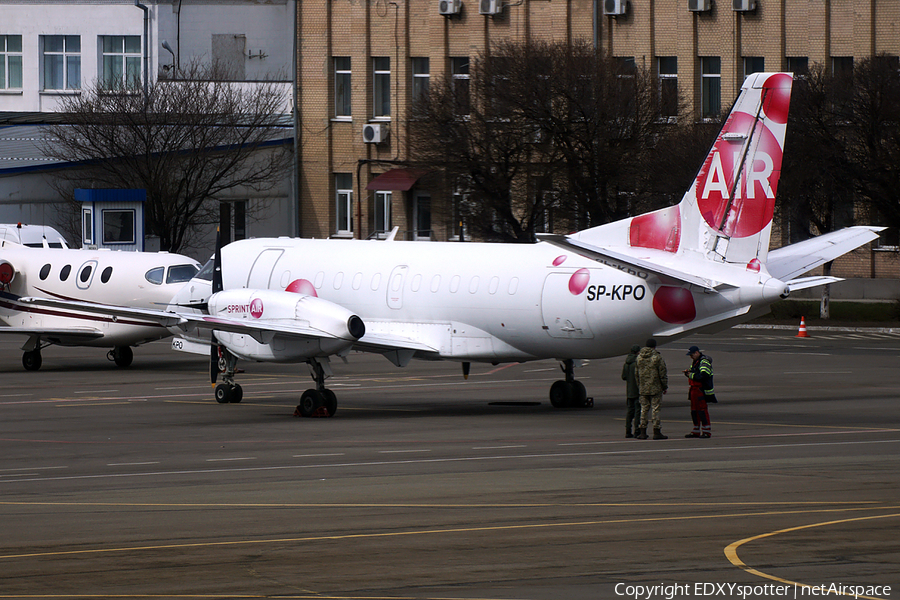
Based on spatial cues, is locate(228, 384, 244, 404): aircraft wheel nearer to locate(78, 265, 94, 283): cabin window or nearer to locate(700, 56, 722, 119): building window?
locate(78, 265, 94, 283): cabin window

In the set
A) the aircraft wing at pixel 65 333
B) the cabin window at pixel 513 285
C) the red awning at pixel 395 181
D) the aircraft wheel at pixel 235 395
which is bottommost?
the aircraft wheel at pixel 235 395

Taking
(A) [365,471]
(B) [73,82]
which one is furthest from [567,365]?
(B) [73,82]

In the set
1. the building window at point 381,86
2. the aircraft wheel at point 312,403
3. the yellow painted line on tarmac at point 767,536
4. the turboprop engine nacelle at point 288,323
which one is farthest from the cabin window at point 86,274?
the building window at point 381,86

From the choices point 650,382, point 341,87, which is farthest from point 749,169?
point 341,87

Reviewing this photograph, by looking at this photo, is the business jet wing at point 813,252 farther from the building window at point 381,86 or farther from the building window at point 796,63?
the building window at point 381,86

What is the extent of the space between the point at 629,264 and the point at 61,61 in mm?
57114

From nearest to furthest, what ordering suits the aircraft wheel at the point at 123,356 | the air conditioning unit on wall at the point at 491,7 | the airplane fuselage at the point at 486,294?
the airplane fuselage at the point at 486,294 < the aircraft wheel at the point at 123,356 < the air conditioning unit on wall at the point at 491,7

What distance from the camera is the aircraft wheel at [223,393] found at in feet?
86.1

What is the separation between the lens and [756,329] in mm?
45844

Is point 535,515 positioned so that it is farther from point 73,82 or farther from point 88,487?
point 73,82

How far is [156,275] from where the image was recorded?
112 ft

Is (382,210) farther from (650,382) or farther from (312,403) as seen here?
(650,382)

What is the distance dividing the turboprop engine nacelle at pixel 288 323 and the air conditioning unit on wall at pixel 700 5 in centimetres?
3672

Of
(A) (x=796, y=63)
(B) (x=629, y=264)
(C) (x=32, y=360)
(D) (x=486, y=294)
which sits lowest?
(C) (x=32, y=360)
